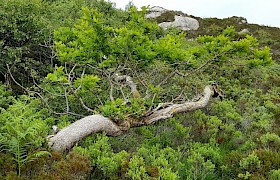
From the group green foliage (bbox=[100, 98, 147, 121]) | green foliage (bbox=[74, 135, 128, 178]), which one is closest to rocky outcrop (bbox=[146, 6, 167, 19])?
green foliage (bbox=[100, 98, 147, 121])

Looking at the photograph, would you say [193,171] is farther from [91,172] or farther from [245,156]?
[91,172]

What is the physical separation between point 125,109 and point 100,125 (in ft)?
2.06

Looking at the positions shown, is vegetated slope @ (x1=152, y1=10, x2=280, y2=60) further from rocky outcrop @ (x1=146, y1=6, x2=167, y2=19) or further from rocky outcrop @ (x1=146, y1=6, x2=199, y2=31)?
rocky outcrop @ (x1=146, y1=6, x2=167, y2=19)

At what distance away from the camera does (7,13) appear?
10.3 m

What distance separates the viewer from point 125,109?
7062 mm

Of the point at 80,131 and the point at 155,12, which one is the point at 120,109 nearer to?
the point at 80,131

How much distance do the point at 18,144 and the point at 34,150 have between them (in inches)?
12.9

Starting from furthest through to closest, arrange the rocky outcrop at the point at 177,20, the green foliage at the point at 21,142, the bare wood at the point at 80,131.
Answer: the rocky outcrop at the point at 177,20 → the bare wood at the point at 80,131 → the green foliage at the point at 21,142

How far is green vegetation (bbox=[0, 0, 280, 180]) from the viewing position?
5.61 metres

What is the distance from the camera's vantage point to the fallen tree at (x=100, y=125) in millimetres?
6152

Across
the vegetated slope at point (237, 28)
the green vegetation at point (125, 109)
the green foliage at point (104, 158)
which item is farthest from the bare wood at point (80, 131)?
the vegetated slope at point (237, 28)

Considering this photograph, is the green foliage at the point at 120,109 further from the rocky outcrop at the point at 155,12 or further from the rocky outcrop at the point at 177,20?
the rocky outcrop at the point at 155,12

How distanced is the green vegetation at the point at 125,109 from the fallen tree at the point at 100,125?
0.08 meters

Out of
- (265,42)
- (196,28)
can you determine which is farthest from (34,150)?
(196,28)
